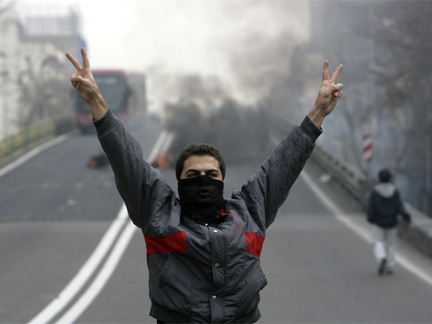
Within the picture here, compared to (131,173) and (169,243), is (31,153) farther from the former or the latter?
(169,243)

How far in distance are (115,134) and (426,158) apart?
102ft

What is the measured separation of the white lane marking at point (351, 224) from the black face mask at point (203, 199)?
726cm

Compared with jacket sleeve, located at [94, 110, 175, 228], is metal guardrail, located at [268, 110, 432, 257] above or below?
below

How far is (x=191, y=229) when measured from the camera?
282 centimetres

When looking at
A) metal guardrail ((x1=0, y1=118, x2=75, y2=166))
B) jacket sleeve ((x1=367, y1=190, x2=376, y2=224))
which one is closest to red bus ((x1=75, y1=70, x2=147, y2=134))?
metal guardrail ((x1=0, y1=118, x2=75, y2=166))

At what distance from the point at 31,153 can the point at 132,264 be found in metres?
18.4

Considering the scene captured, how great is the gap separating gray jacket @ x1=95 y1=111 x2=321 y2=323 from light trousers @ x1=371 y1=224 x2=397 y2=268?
7506mm

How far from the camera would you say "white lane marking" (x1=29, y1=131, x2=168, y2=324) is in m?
7.99

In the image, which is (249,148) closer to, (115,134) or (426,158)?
(426,158)

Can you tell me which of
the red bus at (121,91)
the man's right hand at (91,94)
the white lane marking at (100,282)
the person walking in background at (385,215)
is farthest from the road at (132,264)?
the red bus at (121,91)

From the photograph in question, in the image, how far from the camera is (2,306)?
8.24 metres

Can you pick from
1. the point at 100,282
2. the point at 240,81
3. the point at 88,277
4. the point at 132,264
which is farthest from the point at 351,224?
the point at 240,81

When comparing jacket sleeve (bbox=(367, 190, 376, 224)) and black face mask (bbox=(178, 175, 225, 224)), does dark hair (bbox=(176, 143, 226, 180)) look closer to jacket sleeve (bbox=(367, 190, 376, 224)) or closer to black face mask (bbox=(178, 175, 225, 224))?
black face mask (bbox=(178, 175, 225, 224))

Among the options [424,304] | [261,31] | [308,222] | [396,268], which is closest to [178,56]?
[261,31]
